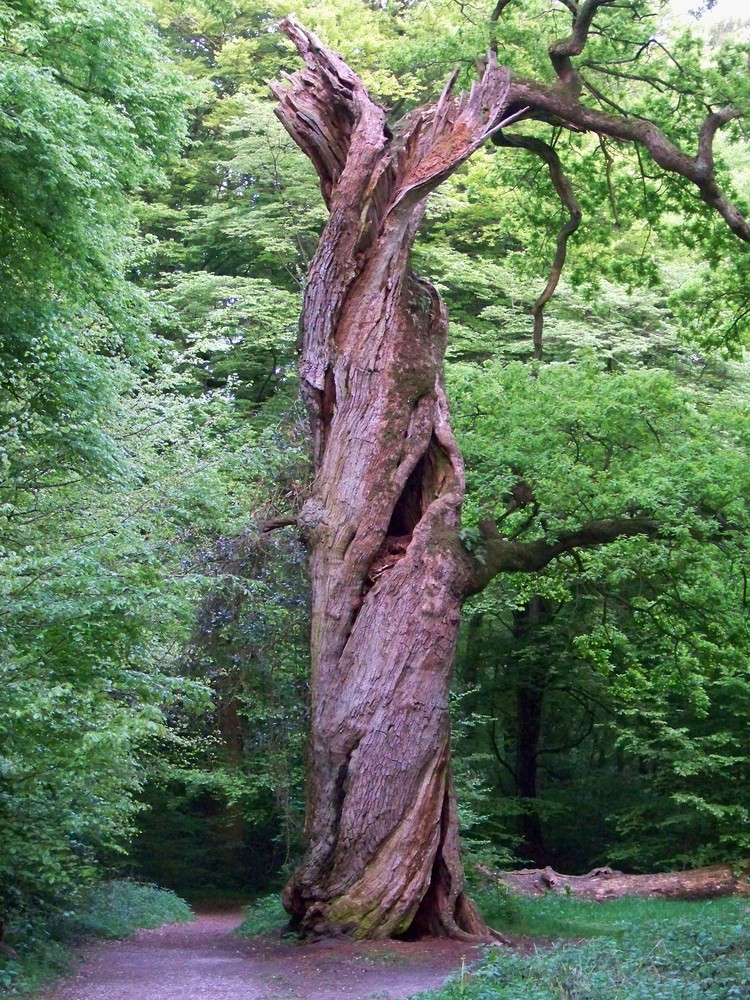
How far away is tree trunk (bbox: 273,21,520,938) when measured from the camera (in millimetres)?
10312

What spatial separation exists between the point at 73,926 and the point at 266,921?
2.34 meters

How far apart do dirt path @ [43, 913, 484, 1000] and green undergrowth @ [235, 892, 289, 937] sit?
621 mm

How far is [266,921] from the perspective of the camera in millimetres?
12828

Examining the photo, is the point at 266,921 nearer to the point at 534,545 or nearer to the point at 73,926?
the point at 73,926

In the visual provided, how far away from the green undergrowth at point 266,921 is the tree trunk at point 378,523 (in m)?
1.58

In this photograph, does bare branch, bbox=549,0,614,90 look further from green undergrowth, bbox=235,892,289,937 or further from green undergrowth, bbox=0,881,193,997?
green undergrowth, bbox=0,881,193,997

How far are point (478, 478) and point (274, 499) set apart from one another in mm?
3253

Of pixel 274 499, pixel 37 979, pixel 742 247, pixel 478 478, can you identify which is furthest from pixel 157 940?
pixel 742 247

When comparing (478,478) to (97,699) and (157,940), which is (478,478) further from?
(157,940)

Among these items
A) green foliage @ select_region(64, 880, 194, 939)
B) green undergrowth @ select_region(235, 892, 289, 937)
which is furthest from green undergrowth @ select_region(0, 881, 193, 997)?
green undergrowth @ select_region(235, 892, 289, 937)

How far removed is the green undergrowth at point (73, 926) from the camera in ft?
27.5

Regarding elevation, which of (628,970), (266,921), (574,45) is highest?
(574,45)

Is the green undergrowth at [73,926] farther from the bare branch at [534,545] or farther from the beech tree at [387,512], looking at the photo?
the bare branch at [534,545]

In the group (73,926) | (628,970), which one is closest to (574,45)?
(628,970)
